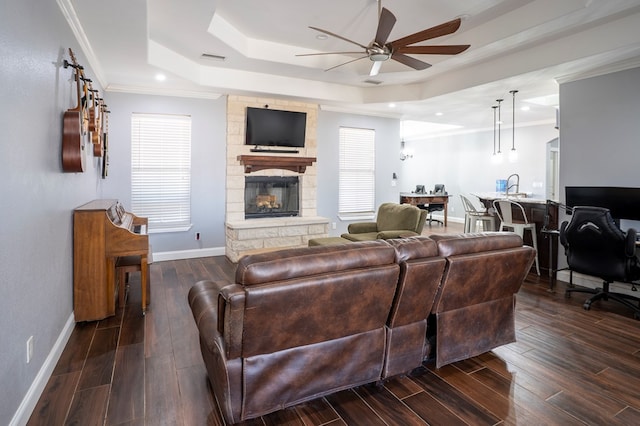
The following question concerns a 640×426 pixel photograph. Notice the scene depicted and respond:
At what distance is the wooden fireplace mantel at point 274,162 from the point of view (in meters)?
5.85

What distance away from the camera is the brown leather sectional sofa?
1.70 m

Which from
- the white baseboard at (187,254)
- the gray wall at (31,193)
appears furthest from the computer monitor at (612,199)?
the gray wall at (31,193)

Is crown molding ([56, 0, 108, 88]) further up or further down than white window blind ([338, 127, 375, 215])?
further up

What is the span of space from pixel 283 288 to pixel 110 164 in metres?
4.62

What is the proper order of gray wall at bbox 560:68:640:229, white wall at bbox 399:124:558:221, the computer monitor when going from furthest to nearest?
white wall at bbox 399:124:558:221 < gray wall at bbox 560:68:640:229 < the computer monitor

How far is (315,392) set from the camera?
6.47ft

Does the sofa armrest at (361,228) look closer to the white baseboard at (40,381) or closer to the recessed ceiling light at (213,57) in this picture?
the recessed ceiling light at (213,57)

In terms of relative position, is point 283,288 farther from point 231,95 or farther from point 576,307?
point 231,95

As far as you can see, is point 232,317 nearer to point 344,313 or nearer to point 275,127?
point 344,313

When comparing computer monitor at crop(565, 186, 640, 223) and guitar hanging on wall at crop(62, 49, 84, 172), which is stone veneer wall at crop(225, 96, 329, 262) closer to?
guitar hanging on wall at crop(62, 49, 84, 172)

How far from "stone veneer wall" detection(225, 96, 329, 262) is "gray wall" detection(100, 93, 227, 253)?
147 mm

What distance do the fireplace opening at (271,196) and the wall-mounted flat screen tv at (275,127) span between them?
63 centimetres

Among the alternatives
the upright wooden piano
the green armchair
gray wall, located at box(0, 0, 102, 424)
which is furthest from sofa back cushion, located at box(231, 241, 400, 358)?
the green armchair

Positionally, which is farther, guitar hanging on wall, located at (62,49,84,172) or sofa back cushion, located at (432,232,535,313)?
guitar hanging on wall, located at (62,49,84,172)
